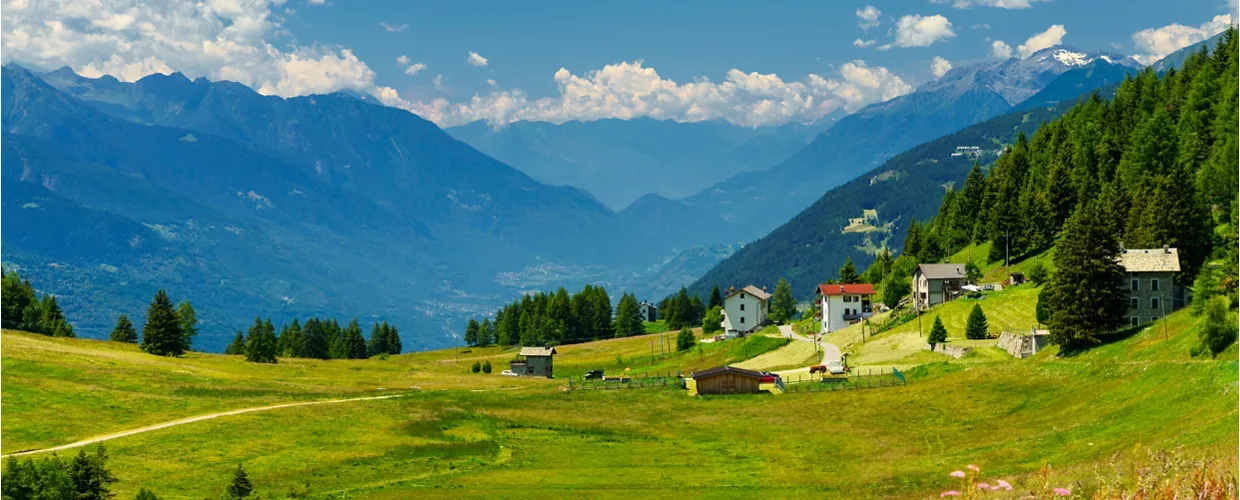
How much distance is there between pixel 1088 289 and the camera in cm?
7919

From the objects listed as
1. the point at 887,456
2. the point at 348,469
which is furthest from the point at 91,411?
the point at 887,456

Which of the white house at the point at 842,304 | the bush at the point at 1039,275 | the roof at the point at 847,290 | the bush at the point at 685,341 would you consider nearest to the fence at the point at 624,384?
the white house at the point at 842,304

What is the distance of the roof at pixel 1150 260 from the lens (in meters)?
91.1

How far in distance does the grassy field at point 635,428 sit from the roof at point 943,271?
3362cm

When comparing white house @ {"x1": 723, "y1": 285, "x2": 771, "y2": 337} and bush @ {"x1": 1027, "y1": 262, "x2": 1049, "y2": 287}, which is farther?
white house @ {"x1": 723, "y1": 285, "x2": 771, "y2": 337}

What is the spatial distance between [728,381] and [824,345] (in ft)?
122

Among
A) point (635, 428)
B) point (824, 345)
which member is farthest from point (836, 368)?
point (635, 428)

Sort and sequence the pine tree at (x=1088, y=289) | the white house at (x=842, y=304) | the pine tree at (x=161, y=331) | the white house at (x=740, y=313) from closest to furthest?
the pine tree at (x=1088, y=289) < the pine tree at (x=161, y=331) < the white house at (x=842, y=304) < the white house at (x=740, y=313)

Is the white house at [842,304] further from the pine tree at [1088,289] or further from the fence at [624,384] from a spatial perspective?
the pine tree at [1088,289]

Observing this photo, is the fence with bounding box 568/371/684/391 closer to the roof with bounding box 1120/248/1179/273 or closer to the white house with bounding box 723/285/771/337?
the roof with bounding box 1120/248/1179/273

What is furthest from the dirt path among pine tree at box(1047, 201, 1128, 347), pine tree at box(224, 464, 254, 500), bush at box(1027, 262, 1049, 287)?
bush at box(1027, 262, 1049, 287)

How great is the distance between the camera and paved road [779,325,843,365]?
11850 centimetres

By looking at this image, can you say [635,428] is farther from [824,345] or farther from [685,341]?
[685,341]

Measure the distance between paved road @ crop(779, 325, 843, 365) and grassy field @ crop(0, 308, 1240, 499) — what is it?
1500cm
